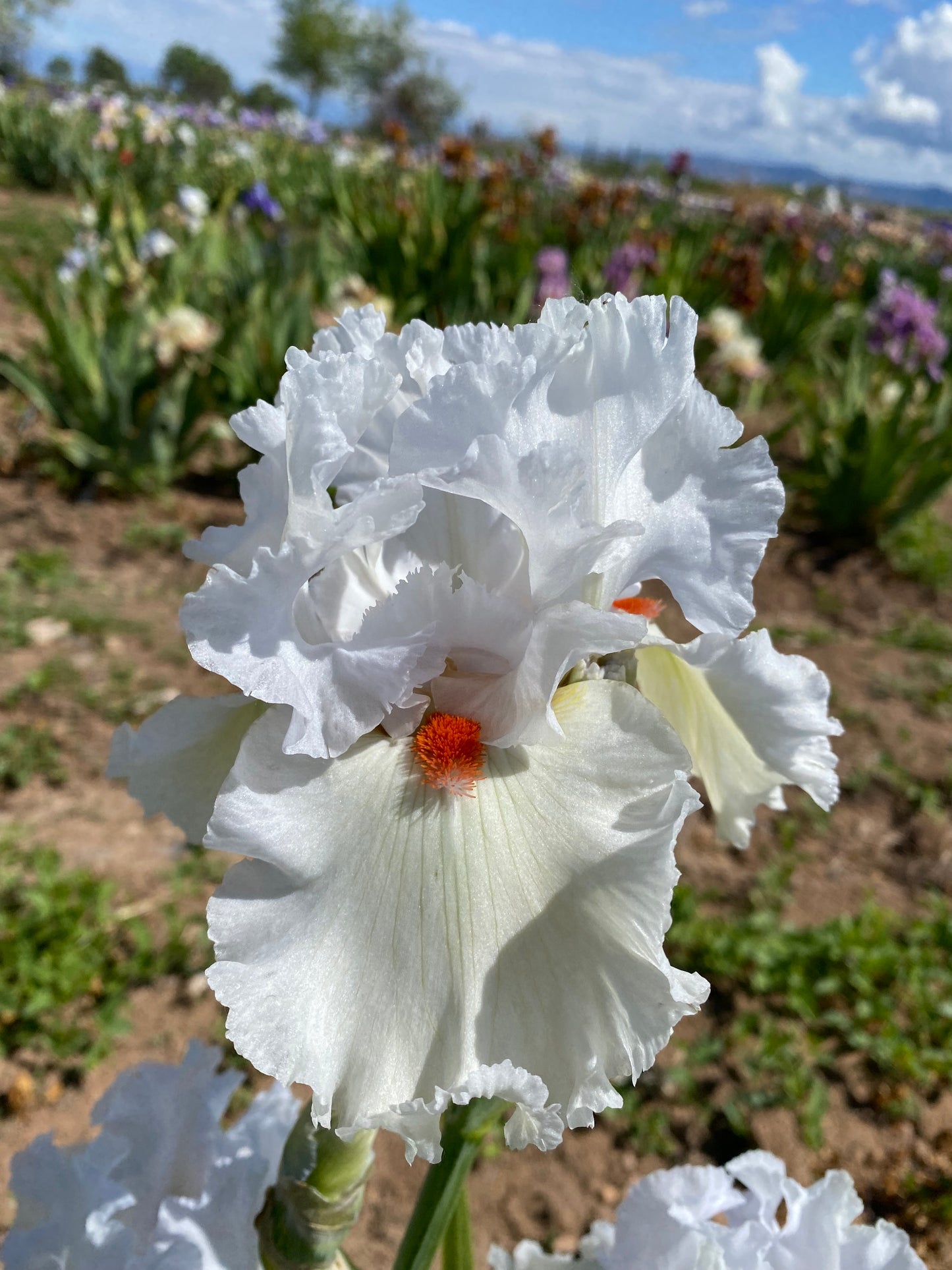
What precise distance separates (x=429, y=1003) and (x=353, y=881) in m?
0.09

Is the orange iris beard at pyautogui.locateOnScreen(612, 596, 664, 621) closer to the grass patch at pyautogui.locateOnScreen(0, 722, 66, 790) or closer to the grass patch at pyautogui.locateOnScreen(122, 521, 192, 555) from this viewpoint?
the grass patch at pyautogui.locateOnScreen(0, 722, 66, 790)

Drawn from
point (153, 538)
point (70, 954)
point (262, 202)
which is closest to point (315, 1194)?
point (70, 954)

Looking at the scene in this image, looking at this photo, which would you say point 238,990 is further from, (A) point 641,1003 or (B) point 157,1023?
(B) point 157,1023

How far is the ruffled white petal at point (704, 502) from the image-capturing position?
684mm

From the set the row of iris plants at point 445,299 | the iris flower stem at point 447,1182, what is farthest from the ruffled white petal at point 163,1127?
the row of iris plants at point 445,299

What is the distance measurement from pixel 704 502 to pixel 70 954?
1936 mm

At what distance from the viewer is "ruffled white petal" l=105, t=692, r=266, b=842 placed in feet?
2.45

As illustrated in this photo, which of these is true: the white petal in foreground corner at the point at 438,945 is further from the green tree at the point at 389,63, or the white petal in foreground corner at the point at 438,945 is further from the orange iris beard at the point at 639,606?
the green tree at the point at 389,63

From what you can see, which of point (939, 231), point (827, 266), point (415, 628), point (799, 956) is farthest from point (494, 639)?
point (939, 231)

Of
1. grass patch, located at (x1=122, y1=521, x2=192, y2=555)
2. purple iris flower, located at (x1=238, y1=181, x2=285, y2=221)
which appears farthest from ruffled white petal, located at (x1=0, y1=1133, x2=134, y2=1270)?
purple iris flower, located at (x1=238, y1=181, x2=285, y2=221)

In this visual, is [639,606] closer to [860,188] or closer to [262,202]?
[262,202]

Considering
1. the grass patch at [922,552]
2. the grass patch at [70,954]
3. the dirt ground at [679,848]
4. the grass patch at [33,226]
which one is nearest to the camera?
the dirt ground at [679,848]

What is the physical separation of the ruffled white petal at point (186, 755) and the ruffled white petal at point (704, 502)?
348mm

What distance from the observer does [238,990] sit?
58 centimetres
